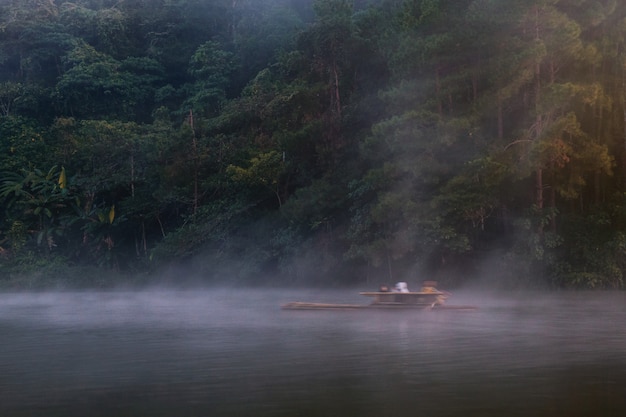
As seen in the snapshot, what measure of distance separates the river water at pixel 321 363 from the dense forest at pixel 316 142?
700 cm

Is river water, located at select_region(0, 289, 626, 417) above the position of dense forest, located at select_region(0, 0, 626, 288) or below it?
below

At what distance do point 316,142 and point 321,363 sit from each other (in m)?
23.6

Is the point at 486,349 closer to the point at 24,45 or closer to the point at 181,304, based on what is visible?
the point at 181,304

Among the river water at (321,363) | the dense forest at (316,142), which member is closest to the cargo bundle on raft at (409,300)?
the river water at (321,363)

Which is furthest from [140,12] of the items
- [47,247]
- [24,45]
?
[47,247]

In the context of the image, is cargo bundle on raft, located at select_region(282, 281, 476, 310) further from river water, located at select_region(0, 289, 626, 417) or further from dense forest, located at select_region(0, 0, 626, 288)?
dense forest, located at select_region(0, 0, 626, 288)

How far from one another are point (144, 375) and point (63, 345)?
460 centimetres

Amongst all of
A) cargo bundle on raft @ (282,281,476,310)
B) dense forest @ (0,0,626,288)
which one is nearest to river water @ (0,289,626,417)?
cargo bundle on raft @ (282,281,476,310)

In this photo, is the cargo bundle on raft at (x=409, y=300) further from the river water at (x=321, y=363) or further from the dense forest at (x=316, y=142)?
the dense forest at (x=316, y=142)

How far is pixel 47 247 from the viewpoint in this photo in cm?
4091

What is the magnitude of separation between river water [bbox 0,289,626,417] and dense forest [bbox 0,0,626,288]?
700cm

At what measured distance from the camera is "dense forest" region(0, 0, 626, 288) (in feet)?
96.2

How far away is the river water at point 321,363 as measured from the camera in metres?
10.2

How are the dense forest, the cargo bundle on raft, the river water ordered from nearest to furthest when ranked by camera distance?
the river water < the cargo bundle on raft < the dense forest
